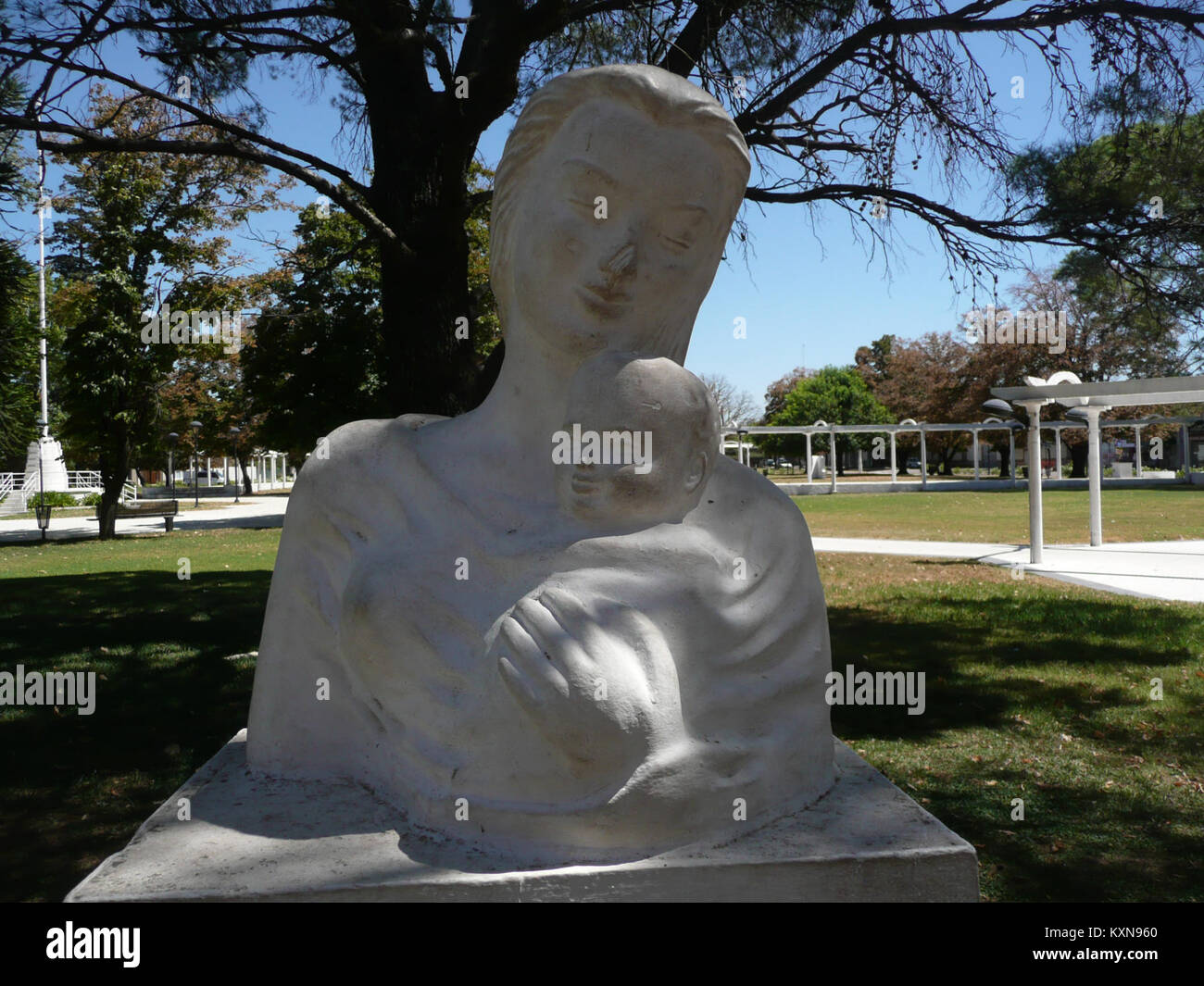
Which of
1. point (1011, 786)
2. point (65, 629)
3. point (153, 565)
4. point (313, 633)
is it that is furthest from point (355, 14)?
point (153, 565)

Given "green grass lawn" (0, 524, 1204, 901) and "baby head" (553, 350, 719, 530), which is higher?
"baby head" (553, 350, 719, 530)

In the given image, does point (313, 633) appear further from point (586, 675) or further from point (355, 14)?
point (355, 14)

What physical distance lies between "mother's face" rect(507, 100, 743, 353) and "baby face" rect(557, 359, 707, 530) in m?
0.24

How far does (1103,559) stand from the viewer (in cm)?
1212

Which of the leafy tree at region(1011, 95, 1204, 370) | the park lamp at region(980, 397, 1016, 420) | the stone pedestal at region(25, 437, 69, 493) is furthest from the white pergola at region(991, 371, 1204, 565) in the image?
the stone pedestal at region(25, 437, 69, 493)

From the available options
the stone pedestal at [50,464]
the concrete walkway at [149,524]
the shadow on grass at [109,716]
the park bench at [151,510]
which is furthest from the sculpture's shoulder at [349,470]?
the stone pedestal at [50,464]

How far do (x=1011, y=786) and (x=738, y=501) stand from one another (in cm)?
278

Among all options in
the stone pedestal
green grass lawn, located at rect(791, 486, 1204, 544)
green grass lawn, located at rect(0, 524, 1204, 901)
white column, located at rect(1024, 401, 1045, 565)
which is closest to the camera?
green grass lawn, located at rect(0, 524, 1204, 901)

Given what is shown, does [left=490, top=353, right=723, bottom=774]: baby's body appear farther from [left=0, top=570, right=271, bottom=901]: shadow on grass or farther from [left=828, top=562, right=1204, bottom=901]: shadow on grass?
[left=0, top=570, right=271, bottom=901]: shadow on grass

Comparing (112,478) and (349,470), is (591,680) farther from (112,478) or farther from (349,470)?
(112,478)

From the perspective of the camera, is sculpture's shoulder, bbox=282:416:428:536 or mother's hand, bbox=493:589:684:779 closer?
mother's hand, bbox=493:589:684:779

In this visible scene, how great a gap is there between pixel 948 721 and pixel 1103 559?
25.6 ft

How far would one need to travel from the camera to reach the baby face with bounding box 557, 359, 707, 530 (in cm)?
251
